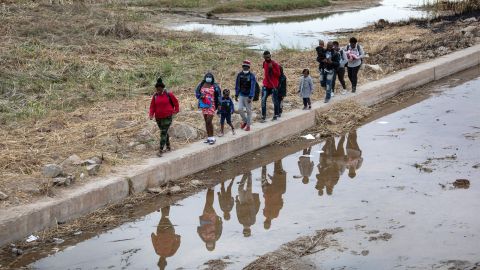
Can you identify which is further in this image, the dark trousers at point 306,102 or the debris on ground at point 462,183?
the dark trousers at point 306,102

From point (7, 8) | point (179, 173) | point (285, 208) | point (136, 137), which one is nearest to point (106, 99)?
point (136, 137)

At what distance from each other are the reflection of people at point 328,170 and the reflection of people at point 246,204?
3.46ft

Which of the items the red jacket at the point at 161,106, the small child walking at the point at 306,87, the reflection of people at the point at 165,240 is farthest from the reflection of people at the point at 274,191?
the small child walking at the point at 306,87

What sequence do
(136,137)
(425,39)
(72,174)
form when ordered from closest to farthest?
(72,174)
(136,137)
(425,39)

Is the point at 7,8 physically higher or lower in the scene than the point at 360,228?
higher

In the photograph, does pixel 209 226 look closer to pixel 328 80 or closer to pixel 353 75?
pixel 328 80

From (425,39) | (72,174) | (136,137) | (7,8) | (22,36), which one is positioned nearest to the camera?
(72,174)

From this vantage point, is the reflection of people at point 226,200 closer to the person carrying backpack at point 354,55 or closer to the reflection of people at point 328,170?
the reflection of people at point 328,170

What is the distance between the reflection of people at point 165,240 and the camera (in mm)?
9414

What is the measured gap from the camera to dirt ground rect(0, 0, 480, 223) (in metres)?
11.2

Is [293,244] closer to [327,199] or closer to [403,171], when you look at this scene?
[327,199]

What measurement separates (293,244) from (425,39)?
54.7ft

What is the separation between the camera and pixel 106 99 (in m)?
16.3

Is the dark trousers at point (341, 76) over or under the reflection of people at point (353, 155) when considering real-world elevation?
over
